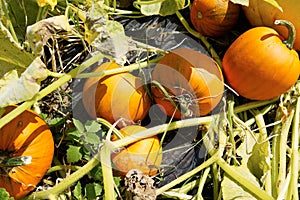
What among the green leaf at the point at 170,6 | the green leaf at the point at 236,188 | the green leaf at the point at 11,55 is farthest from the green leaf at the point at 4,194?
the green leaf at the point at 170,6

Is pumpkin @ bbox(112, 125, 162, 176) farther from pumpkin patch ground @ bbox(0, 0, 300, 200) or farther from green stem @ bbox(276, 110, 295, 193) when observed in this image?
green stem @ bbox(276, 110, 295, 193)

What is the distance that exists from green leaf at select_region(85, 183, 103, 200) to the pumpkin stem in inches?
24.6

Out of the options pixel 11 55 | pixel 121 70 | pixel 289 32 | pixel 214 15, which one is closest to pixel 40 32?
pixel 11 55

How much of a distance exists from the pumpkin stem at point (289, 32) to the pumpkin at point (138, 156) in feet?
1.44

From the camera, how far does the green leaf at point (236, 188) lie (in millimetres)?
1534

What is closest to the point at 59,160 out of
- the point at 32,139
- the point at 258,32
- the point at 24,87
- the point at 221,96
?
the point at 32,139

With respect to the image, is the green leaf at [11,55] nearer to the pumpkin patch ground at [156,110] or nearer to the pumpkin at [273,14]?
the pumpkin patch ground at [156,110]

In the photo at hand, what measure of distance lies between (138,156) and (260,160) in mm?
345

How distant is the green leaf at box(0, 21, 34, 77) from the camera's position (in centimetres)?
142

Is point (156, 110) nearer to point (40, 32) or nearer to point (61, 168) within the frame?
point (61, 168)

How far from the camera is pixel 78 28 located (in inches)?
65.7

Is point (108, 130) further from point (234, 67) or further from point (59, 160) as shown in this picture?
point (234, 67)

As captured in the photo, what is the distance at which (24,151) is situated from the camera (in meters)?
1.47

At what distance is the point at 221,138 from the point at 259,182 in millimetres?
155
